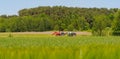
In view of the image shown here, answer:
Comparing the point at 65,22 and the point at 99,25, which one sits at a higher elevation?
the point at 65,22

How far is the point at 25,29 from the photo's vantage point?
8356 centimetres

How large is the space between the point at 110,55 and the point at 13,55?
24.7 inches

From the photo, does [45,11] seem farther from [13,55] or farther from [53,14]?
[13,55]

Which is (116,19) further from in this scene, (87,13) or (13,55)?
(13,55)

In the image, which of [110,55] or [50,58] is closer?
[50,58]

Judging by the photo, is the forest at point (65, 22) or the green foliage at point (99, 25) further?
the forest at point (65, 22)

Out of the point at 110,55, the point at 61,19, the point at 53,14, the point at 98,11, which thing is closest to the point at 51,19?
the point at 61,19

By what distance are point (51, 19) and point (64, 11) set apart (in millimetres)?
11838

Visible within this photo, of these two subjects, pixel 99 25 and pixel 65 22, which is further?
pixel 65 22

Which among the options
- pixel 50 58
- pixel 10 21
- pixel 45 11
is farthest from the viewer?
pixel 45 11

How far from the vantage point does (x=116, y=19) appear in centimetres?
7494

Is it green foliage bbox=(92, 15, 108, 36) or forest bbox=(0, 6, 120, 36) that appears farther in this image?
forest bbox=(0, 6, 120, 36)

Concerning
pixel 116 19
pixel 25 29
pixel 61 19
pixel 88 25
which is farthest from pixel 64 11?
pixel 116 19

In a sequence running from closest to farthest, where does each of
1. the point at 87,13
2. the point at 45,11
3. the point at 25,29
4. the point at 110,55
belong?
the point at 110,55, the point at 25,29, the point at 87,13, the point at 45,11
